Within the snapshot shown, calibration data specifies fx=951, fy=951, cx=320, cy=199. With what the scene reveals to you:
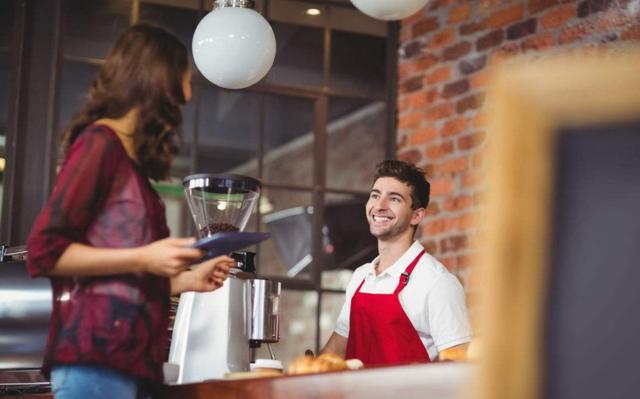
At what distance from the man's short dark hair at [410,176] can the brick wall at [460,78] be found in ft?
1.72

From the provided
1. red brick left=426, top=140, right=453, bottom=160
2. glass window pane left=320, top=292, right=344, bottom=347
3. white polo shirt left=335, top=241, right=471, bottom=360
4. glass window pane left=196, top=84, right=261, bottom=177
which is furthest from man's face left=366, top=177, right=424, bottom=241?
glass window pane left=196, top=84, right=261, bottom=177

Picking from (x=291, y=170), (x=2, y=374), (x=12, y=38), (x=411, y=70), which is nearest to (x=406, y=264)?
(x=2, y=374)

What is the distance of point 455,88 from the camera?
3789 millimetres

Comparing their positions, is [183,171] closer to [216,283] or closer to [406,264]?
[406,264]

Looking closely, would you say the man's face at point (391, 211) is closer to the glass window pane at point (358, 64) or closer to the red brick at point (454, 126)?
the red brick at point (454, 126)

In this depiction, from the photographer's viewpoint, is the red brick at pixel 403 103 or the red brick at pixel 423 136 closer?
the red brick at pixel 423 136

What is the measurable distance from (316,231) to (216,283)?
7.94ft

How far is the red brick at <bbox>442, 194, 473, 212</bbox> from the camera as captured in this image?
12.0 feet

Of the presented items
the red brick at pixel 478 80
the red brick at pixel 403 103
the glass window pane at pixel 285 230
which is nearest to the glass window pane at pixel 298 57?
the red brick at pixel 403 103

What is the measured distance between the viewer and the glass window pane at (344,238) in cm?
594

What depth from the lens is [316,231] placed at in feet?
13.2

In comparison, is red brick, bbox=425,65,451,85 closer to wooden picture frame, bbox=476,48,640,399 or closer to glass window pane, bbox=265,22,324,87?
glass window pane, bbox=265,22,324,87

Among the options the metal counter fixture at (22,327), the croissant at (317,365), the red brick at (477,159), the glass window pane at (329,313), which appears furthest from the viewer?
the glass window pane at (329,313)

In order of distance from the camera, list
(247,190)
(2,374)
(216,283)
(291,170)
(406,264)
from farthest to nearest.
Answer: (291,170) < (406,264) < (2,374) < (247,190) < (216,283)
